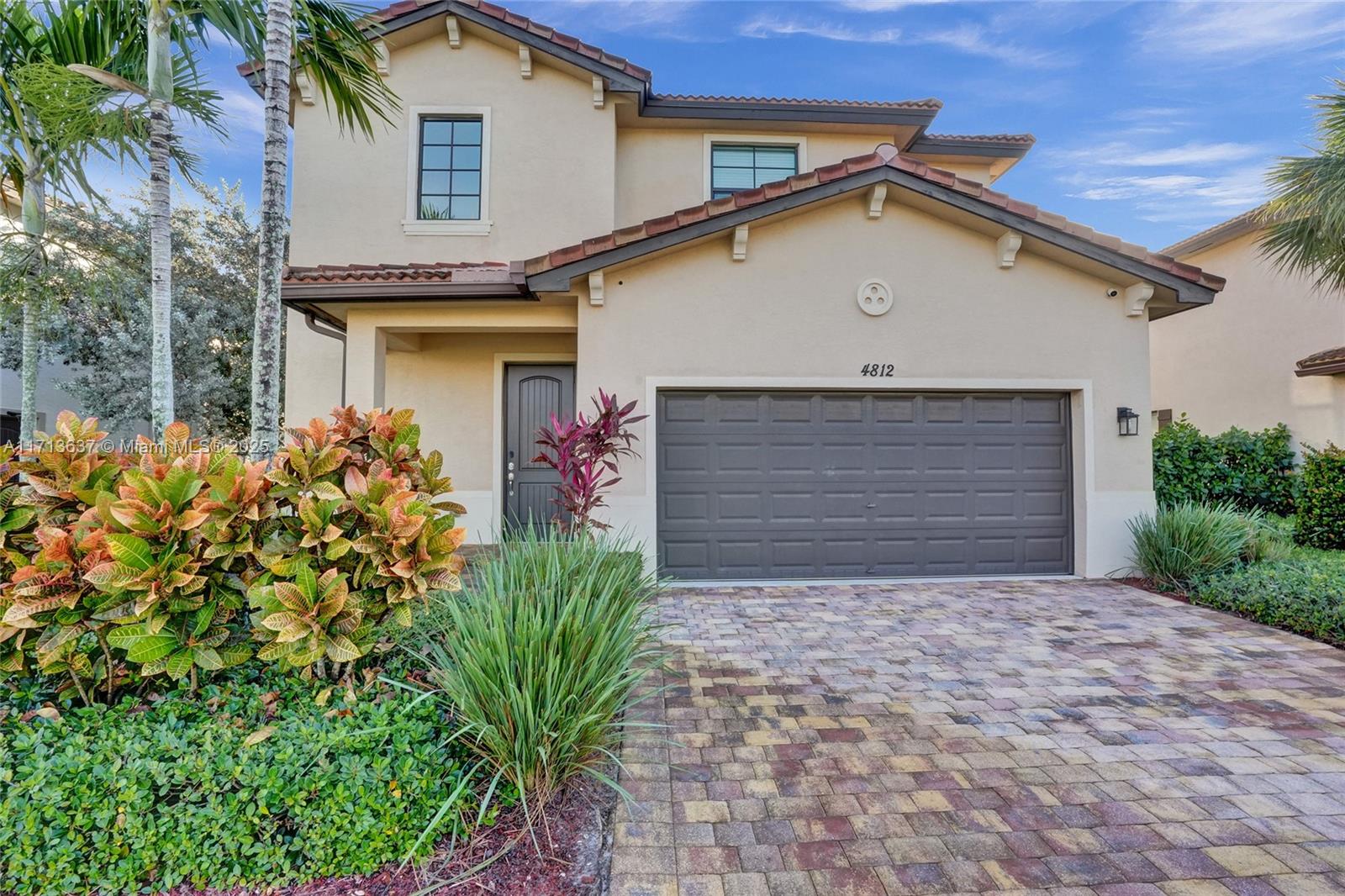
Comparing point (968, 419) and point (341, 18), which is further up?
point (341, 18)

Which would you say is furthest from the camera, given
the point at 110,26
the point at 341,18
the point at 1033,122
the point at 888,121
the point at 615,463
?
the point at 1033,122

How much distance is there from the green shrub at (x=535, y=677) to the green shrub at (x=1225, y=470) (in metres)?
11.5

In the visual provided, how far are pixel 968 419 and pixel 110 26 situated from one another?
1135cm

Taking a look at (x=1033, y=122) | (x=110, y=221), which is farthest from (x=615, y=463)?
(x=110, y=221)

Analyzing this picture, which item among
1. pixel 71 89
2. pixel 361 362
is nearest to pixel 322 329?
pixel 361 362

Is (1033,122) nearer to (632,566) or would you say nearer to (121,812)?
(632,566)

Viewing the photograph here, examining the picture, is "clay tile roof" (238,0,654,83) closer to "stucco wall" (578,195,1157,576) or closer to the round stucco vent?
"stucco wall" (578,195,1157,576)

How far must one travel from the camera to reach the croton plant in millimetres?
2793

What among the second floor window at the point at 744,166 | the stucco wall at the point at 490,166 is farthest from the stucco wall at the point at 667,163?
the stucco wall at the point at 490,166

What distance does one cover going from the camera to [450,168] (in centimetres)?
1064

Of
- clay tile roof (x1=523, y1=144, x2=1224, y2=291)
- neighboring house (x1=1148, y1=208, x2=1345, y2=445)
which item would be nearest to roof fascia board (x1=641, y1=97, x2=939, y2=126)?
clay tile roof (x1=523, y1=144, x2=1224, y2=291)

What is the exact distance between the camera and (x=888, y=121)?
11328 mm

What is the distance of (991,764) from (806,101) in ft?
36.9

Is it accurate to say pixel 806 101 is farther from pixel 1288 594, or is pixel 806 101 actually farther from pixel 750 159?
pixel 1288 594
